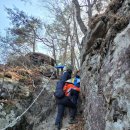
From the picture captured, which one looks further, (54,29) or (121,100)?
(54,29)

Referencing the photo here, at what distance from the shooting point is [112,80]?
219 inches

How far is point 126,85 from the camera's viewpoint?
16.1ft

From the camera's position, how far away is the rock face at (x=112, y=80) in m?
4.91

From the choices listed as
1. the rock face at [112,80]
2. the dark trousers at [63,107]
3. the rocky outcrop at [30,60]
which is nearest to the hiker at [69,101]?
the dark trousers at [63,107]

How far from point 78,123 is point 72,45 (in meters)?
13.3

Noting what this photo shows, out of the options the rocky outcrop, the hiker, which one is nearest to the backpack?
the hiker

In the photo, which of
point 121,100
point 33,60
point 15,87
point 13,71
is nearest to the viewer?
point 121,100

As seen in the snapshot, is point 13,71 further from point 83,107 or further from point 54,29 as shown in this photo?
point 54,29

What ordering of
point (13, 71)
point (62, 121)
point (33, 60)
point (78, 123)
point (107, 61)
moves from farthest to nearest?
1. point (33, 60)
2. point (13, 71)
3. point (62, 121)
4. point (78, 123)
5. point (107, 61)

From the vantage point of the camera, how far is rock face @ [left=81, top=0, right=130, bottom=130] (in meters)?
4.91

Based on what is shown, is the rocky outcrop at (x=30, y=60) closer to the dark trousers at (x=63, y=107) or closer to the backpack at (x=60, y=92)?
the backpack at (x=60, y=92)

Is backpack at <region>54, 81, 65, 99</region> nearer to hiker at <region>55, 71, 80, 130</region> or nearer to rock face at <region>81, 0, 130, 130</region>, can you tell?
hiker at <region>55, 71, 80, 130</region>

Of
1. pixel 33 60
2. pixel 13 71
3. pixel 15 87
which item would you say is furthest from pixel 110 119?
pixel 33 60

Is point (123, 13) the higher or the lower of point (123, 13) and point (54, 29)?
the lower
